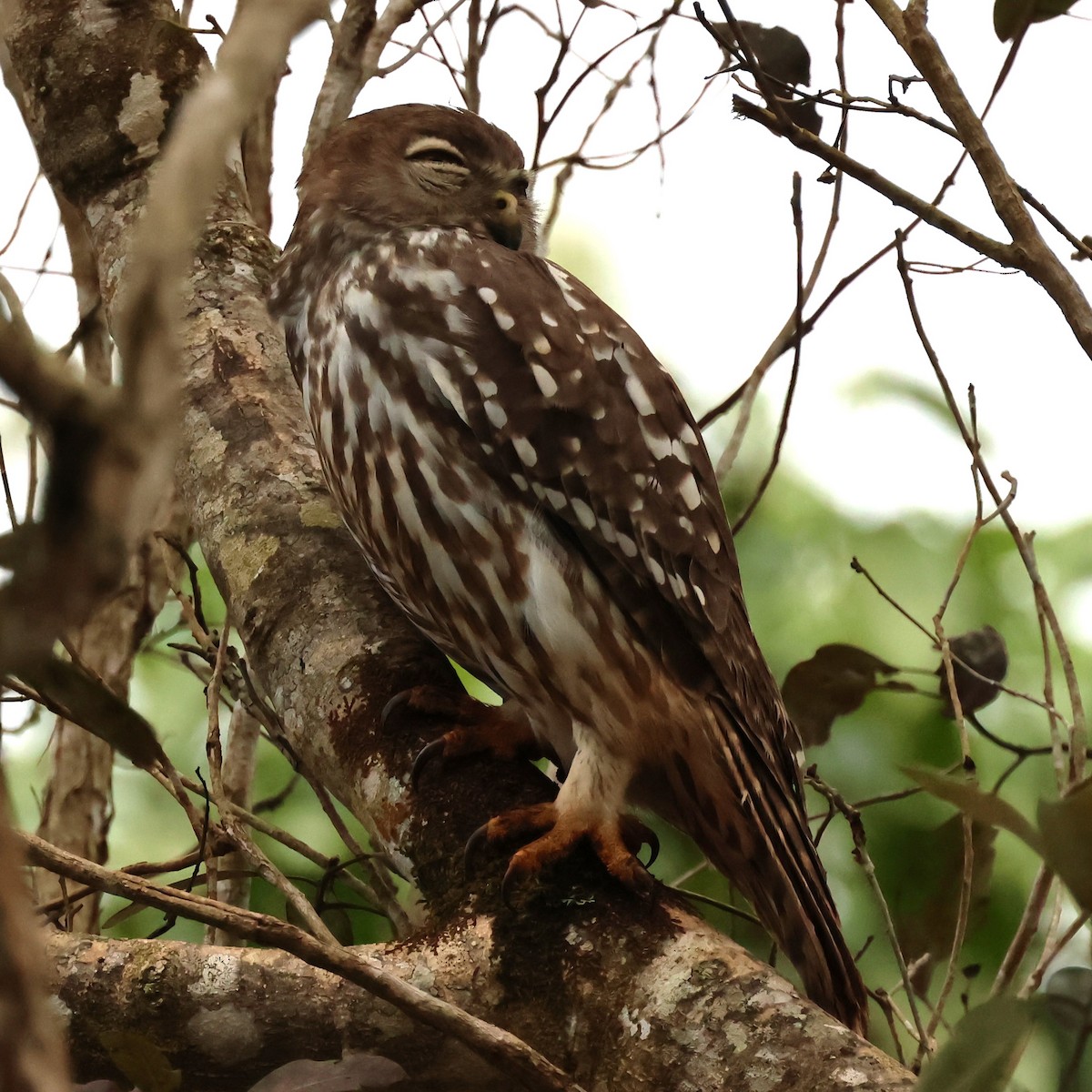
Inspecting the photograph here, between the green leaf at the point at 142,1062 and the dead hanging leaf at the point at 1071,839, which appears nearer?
the dead hanging leaf at the point at 1071,839

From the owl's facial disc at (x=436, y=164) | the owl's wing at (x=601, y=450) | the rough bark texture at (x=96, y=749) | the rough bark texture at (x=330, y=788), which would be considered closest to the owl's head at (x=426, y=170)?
the owl's facial disc at (x=436, y=164)

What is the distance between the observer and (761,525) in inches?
155

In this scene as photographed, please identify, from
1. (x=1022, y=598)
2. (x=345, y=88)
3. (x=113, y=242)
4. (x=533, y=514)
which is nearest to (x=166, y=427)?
(x=533, y=514)

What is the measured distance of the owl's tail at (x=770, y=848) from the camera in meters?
1.78

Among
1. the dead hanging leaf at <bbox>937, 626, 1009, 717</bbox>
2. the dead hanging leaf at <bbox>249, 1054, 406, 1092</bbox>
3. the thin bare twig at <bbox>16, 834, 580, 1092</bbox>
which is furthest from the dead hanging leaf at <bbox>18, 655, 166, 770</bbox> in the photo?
the dead hanging leaf at <bbox>937, 626, 1009, 717</bbox>

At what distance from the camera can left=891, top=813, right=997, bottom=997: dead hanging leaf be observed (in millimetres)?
1909

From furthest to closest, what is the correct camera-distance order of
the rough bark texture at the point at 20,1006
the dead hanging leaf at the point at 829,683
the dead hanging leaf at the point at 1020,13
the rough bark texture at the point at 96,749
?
the rough bark texture at the point at 96,749
the dead hanging leaf at the point at 829,683
the dead hanging leaf at the point at 1020,13
the rough bark texture at the point at 20,1006

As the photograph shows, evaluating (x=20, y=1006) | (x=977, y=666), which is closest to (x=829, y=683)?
(x=977, y=666)

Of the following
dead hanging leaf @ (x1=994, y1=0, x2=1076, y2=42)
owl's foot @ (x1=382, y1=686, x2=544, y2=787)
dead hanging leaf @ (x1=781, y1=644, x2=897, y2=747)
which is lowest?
owl's foot @ (x1=382, y1=686, x2=544, y2=787)

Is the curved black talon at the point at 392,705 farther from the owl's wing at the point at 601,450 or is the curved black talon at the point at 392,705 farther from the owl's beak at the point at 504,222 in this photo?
the owl's beak at the point at 504,222

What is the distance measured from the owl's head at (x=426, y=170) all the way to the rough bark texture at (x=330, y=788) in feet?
0.72

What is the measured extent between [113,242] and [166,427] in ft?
6.82

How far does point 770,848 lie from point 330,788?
65cm

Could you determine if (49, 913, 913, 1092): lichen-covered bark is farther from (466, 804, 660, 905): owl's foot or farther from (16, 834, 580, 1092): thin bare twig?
(16, 834, 580, 1092): thin bare twig
